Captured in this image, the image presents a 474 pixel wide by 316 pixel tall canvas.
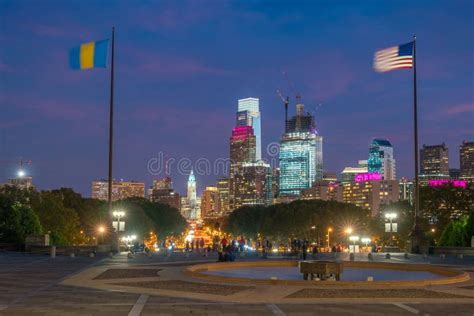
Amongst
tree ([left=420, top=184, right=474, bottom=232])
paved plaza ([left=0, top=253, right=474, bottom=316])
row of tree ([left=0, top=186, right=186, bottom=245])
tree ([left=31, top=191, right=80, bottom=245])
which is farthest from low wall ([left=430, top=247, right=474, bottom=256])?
tree ([left=31, top=191, right=80, bottom=245])

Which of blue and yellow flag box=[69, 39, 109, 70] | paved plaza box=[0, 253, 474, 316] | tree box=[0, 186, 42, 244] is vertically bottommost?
paved plaza box=[0, 253, 474, 316]

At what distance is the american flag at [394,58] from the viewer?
51.8m

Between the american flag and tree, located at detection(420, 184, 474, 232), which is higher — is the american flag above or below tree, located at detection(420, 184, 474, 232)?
above

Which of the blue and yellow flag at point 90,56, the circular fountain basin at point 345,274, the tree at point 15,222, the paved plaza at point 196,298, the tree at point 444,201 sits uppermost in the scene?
the blue and yellow flag at point 90,56

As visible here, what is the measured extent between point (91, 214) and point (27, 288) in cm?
9675

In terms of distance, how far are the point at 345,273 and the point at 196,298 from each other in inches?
584

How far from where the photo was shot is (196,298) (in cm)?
2372

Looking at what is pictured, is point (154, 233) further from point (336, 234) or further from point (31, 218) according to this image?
point (31, 218)

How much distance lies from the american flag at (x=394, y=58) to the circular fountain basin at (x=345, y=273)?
17.9m

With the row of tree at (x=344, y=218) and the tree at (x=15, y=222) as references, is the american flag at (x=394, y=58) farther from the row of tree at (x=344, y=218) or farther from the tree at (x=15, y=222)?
the row of tree at (x=344, y=218)

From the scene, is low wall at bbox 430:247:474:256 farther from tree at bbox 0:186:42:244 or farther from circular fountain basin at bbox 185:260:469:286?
tree at bbox 0:186:42:244

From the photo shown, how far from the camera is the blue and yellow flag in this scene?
164 ft

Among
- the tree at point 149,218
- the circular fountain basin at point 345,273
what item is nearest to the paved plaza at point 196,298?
the circular fountain basin at point 345,273

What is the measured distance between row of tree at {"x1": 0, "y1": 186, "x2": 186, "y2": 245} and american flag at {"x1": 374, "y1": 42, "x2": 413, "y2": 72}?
2451 cm
